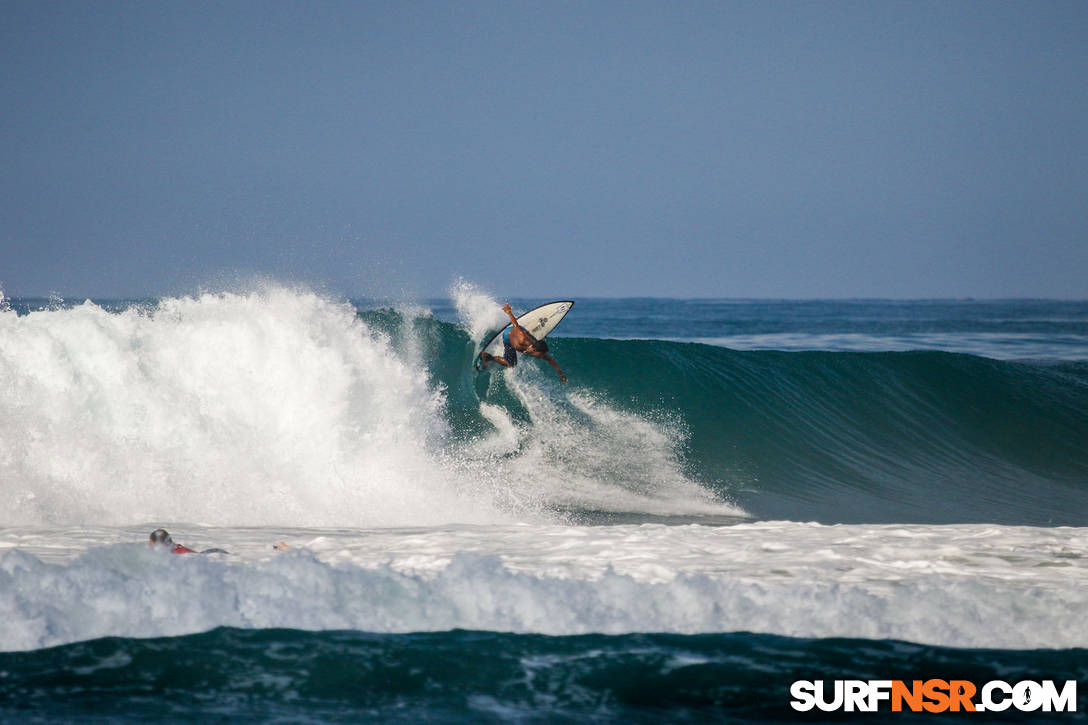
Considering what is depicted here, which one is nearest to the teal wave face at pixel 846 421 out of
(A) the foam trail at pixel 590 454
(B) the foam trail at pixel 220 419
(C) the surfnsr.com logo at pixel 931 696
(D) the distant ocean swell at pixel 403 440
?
(D) the distant ocean swell at pixel 403 440

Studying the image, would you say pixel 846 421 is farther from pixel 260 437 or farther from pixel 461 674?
pixel 461 674

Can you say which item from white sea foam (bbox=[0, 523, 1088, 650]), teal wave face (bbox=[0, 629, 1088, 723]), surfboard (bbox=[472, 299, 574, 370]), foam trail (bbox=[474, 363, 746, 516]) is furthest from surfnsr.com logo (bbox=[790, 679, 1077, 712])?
surfboard (bbox=[472, 299, 574, 370])

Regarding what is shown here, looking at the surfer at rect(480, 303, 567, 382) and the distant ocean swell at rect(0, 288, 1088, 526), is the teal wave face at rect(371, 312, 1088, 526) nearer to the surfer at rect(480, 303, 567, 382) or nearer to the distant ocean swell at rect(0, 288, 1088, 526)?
the distant ocean swell at rect(0, 288, 1088, 526)

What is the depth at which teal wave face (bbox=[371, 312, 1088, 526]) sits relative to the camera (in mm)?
11336

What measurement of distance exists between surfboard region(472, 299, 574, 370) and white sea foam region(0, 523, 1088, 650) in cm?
593

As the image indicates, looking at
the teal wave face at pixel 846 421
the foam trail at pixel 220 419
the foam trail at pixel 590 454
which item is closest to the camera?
the foam trail at pixel 220 419

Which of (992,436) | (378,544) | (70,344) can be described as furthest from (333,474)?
(992,436)

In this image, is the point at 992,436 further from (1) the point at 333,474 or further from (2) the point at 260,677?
(2) the point at 260,677

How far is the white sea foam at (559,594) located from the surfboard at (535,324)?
5.93 meters

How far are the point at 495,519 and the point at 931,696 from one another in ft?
15.9

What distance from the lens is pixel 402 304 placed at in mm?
14391

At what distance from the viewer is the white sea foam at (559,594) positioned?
5.43 m

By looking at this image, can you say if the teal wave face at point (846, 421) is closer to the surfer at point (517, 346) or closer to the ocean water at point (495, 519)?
the ocean water at point (495, 519)

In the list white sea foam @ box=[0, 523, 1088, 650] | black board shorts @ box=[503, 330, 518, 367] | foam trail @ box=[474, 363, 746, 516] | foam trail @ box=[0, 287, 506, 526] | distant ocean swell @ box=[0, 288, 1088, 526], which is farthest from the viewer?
black board shorts @ box=[503, 330, 518, 367]
